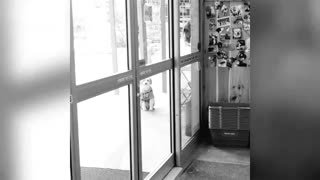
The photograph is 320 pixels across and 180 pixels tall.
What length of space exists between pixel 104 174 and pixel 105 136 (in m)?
0.25

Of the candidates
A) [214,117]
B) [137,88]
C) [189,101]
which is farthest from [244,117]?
[137,88]

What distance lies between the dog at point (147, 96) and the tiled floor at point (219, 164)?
0.66 metres

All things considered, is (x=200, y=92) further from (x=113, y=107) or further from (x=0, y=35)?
(x=0, y=35)

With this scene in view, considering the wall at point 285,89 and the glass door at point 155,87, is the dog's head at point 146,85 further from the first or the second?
the wall at point 285,89

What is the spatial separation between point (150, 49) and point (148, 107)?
49 centimetres

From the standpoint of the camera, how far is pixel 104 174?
258cm

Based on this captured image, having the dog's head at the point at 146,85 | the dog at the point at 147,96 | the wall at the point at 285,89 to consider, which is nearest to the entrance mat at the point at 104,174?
the dog at the point at 147,96

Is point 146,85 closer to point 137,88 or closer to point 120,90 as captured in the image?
point 137,88

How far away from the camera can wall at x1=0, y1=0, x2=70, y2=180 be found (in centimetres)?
49

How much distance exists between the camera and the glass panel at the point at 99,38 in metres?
2.05

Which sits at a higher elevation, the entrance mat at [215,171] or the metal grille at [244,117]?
the metal grille at [244,117]

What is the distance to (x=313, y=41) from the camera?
71 centimetres

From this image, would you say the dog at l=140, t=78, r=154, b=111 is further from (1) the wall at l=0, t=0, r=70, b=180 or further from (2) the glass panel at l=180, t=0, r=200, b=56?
(1) the wall at l=0, t=0, r=70, b=180

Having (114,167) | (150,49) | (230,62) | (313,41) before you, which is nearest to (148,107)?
(150,49)
